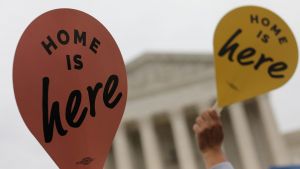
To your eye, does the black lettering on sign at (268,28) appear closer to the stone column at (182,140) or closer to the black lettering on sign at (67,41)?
the black lettering on sign at (67,41)

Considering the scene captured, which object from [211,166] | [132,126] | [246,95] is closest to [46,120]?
[211,166]

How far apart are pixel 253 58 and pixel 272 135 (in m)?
39.3

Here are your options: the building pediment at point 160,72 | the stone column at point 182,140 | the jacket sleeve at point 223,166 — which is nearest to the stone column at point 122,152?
the building pediment at point 160,72

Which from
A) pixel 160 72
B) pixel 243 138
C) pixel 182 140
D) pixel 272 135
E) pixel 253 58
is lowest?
pixel 253 58

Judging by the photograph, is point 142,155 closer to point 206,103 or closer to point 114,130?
point 206,103

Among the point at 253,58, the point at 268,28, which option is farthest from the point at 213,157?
the point at 268,28

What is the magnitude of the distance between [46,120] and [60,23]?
44 cm

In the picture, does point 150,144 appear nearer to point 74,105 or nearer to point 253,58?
point 253,58

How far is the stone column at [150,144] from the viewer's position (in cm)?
4206

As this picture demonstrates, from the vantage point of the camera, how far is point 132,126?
46000 millimetres

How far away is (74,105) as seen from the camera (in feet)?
8.17

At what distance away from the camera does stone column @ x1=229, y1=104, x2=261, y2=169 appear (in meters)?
40.6

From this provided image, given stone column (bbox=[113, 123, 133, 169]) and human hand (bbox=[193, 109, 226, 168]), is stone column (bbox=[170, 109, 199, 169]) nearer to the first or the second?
stone column (bbox=[113, 123, 133, 169])

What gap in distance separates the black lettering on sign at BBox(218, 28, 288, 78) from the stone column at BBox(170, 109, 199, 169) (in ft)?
127
